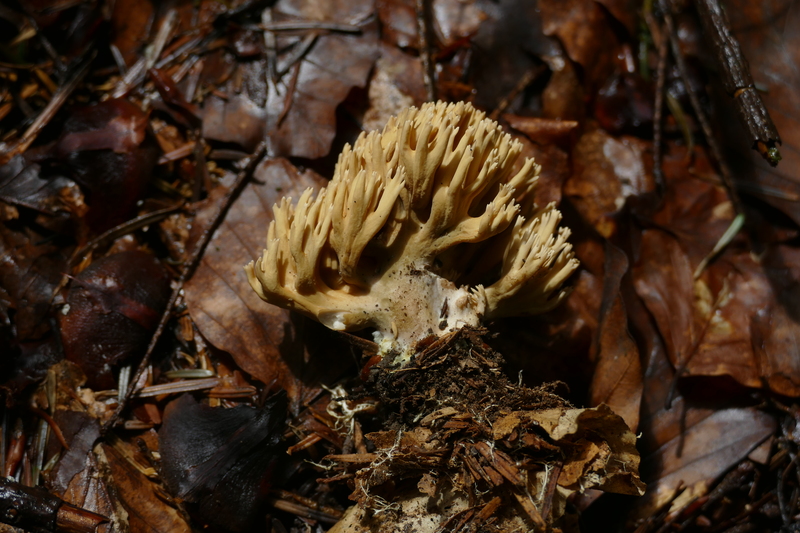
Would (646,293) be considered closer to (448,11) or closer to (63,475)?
(448,11)

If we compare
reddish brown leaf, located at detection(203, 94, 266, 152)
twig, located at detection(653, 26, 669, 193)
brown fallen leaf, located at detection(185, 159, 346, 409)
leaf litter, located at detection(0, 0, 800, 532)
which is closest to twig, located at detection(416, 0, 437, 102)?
leaf litter, located at detection(0, 0, 800, 532)

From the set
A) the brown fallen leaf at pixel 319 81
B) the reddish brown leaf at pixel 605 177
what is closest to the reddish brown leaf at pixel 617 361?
the reddish brown leaf at pixel 605 177

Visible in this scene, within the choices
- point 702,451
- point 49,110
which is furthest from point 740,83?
point 49,110

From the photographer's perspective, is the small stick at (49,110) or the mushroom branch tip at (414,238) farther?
the small stick at (49,110)

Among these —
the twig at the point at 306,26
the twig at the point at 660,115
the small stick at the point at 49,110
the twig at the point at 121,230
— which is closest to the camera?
the twig at the point at 121,230

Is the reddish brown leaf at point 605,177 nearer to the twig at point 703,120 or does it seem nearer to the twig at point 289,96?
the twig at point 703,120

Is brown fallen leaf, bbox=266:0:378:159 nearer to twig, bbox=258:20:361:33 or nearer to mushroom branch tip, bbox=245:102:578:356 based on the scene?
twig, bbox=258:20:361:33

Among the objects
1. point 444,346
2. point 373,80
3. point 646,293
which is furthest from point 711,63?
point 444,346
